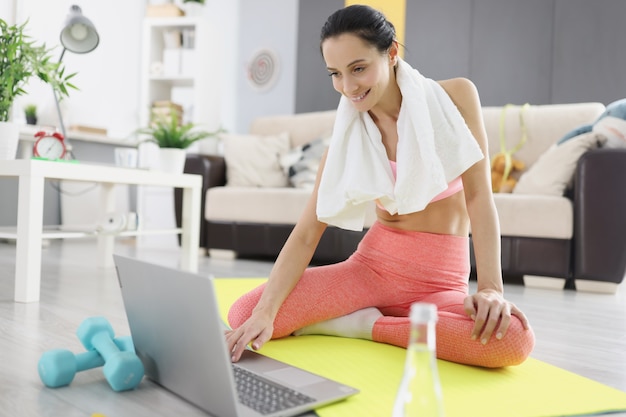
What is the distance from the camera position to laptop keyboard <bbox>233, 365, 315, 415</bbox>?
2.73ft

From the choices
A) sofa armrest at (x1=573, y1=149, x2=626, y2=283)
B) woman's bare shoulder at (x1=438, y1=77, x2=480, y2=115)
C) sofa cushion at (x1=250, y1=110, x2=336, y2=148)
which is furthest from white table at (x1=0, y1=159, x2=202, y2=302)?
sofa armrest at (x1=573, y1=149, x2=626, y2=283)

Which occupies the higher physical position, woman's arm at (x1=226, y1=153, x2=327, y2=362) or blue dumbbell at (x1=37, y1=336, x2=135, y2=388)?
woman's arm at (x1=226, y1=153, x2=327, y2=362)

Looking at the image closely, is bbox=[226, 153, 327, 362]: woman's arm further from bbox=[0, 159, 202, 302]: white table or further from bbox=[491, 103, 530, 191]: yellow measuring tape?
bbox=[491, 103, 530, 191]: yellow measuring tape

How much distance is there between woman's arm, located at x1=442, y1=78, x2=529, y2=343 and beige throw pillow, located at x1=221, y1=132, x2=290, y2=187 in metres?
2.31

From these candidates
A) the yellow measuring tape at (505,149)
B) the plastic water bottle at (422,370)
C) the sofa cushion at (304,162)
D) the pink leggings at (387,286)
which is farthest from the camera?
the sofa cushion at (304,162)

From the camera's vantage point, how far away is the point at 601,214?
98.3 inches

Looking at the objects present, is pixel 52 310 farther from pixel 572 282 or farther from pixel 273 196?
pixel 572 282

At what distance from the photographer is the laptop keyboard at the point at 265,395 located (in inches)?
32.8

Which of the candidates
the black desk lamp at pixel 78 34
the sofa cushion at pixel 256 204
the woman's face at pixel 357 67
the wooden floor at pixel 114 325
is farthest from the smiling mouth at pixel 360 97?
the black desk lamp at pixel 78 34

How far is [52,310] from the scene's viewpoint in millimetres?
1628

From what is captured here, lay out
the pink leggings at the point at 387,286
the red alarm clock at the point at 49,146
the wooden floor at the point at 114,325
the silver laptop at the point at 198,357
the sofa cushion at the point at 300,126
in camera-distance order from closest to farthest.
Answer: the silver laptop at the point at 198,357, the wooden floor at the point at 114,325, the pink leggings at the point at 387,286, the red alarm clock at the point at 49,146, the sofa cushion at the point at 300,126

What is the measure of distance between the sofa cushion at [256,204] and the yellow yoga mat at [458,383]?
A: 1.85m

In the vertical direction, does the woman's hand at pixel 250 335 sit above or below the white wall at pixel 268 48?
below

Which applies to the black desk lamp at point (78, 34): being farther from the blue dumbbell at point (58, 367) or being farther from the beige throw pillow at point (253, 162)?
the blue dumbbell at point (58, 367)
